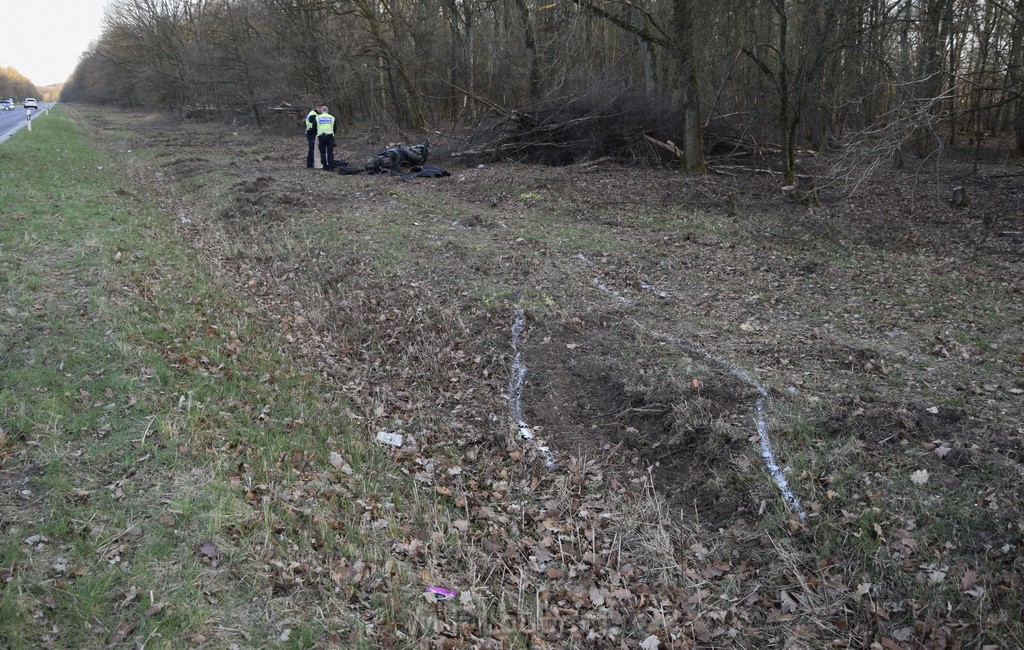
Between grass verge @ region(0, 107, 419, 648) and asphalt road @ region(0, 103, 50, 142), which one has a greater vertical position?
asphalt road @ region(0, 103, 50, 142)

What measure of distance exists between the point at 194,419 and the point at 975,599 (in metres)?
5.45

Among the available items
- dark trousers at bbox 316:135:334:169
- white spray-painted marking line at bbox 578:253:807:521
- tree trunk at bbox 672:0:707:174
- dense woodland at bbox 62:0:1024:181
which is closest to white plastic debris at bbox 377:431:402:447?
white spray-painted marking line at bbox 578:253:807:521

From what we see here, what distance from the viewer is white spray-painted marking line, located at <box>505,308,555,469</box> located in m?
5.70

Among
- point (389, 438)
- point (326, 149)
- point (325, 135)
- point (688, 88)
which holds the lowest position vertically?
point (389, 438)

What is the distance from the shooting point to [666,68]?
1764 centimetres

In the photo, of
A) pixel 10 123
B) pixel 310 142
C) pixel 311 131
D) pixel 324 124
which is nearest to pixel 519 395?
pixel 324 124

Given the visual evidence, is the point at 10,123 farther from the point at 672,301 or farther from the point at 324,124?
the point at 672,301

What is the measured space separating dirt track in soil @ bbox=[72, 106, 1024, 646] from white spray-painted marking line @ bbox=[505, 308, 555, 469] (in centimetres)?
7

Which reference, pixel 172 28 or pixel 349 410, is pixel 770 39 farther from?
pixel 172 28

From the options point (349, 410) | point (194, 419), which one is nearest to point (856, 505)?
point (349, 410)

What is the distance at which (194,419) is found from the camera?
5289 mm

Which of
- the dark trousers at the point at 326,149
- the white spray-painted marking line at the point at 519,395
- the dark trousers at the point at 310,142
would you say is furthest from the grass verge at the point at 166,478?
the dark trousers at the point at 310,142

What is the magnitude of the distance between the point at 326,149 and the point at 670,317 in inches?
548

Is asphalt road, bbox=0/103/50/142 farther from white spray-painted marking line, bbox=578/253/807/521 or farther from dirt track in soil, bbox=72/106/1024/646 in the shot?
white spray-painted marking line, bbox=578/253/807/521
